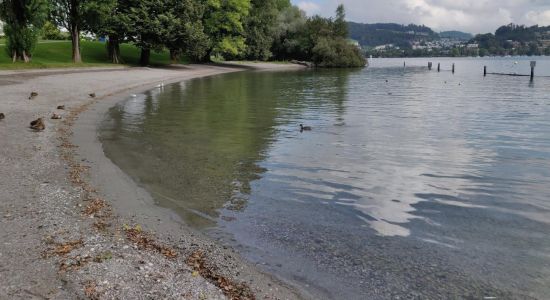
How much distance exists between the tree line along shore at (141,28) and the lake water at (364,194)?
2751 cm

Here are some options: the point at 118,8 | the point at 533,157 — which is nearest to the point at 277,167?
the point at 533,157

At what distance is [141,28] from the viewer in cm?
5538

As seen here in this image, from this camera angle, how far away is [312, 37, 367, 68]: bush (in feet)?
317

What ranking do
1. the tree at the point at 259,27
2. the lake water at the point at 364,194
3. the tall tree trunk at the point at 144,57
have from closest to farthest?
the lake water at the point at 364,194
the tall tree trunk at the point at 144,57
the tree at the point at 259,27

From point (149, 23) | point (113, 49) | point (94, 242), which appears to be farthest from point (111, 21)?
point (94, 242)

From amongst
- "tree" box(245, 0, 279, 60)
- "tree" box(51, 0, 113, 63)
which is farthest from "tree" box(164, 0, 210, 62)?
"tree" box(245, 0, 279, 60)

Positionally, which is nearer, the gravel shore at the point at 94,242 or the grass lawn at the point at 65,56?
the gravel shore at the point at 94,242

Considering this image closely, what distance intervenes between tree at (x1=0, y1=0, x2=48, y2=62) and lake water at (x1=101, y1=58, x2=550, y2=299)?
26.3m

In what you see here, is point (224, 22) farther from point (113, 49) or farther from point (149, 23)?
point (113, 49)

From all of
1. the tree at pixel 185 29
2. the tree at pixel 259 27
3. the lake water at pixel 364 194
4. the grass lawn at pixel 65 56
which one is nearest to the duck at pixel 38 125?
the lake water at pixel 364 194

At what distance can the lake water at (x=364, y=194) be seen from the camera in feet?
22.5

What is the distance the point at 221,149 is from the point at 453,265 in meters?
9.78

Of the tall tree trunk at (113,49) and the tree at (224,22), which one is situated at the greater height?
the tree at (224,22)

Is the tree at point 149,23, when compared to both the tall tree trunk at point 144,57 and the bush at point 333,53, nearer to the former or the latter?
the tall tree trunk at point 144,57
